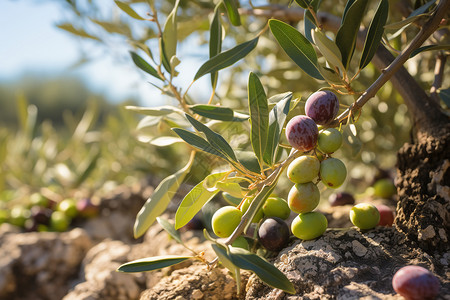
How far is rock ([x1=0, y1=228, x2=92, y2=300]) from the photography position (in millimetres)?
1146

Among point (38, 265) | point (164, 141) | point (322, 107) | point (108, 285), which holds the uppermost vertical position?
point (322, 107)

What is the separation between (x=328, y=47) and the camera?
0.59 metres

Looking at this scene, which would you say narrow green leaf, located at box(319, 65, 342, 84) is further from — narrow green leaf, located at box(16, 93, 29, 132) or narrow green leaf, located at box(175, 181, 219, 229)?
narrow green leaf, located at box(16, 93, 29, 132)

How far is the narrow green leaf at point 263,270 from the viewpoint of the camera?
1.72 feet

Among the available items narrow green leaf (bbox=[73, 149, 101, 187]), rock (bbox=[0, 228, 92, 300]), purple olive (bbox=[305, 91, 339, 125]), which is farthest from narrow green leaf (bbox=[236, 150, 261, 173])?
narrow green leaf (bbox=[73, 149, 101, 187])

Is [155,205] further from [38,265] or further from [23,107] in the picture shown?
[23,107]

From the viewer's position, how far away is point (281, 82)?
1.21 m

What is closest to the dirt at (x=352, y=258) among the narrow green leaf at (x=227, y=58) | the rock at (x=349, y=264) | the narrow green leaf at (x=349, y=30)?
the rock at (x=349, y=264)

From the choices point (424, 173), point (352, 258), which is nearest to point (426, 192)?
point (424, 173)

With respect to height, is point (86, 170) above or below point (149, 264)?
below

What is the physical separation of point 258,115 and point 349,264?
0.87 ft

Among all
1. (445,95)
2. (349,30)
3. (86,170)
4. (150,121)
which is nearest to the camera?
(349,30)

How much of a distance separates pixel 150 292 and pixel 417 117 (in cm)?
58

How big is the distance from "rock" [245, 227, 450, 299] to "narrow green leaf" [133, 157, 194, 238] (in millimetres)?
193
